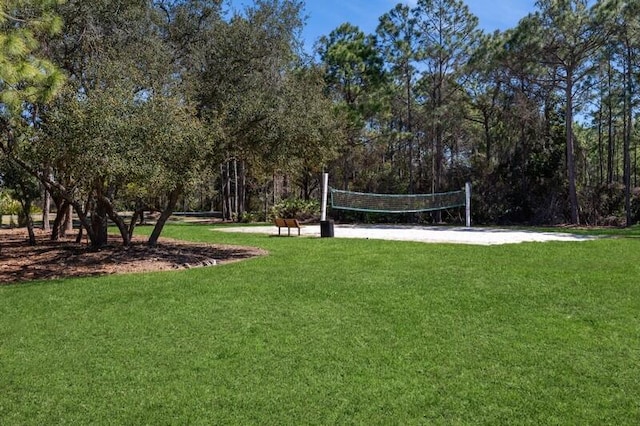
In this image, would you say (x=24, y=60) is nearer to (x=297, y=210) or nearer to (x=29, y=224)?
(x=29, y=224)

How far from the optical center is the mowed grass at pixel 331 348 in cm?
326

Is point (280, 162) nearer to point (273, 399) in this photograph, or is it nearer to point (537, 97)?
point (273, 399)

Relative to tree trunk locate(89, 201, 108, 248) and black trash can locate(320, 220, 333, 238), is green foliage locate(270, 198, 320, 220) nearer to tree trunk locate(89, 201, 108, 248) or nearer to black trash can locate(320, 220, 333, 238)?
black trash can locate(320, 220, 333, 238)

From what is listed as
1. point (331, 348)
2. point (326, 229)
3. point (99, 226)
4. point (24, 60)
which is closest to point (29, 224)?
point (99, 226)

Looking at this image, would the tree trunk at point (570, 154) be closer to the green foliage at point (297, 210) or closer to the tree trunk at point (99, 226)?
the green foliage at point (297, 210)

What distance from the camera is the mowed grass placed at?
3.26 metres

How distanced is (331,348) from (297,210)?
21.5m

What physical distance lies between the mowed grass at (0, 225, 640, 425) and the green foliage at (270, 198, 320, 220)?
1792 cm

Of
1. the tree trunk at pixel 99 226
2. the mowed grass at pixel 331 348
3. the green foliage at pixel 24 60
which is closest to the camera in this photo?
the mowed grass at pixel 331 348

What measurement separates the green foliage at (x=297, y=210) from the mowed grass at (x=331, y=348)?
58.8 ft

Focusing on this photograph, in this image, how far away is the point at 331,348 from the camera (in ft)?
14.1

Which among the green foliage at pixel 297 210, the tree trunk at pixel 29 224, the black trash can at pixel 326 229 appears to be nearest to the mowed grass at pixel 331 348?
the black trash can at pixel 326 229

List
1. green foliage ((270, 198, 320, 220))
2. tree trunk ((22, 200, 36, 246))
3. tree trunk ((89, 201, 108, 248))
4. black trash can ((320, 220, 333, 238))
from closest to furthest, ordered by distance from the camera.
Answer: tree trunk ((89, 201, 108, 248))
tree trunk ((22, 200, 36, 246))
black trash can ((320, 220, 333, 238))
green foliage ((270, 198, 320, 220))

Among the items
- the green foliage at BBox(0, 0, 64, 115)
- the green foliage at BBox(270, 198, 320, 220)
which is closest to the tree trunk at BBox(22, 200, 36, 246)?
the green foliage at BBox(0, 0, 64, 115)
